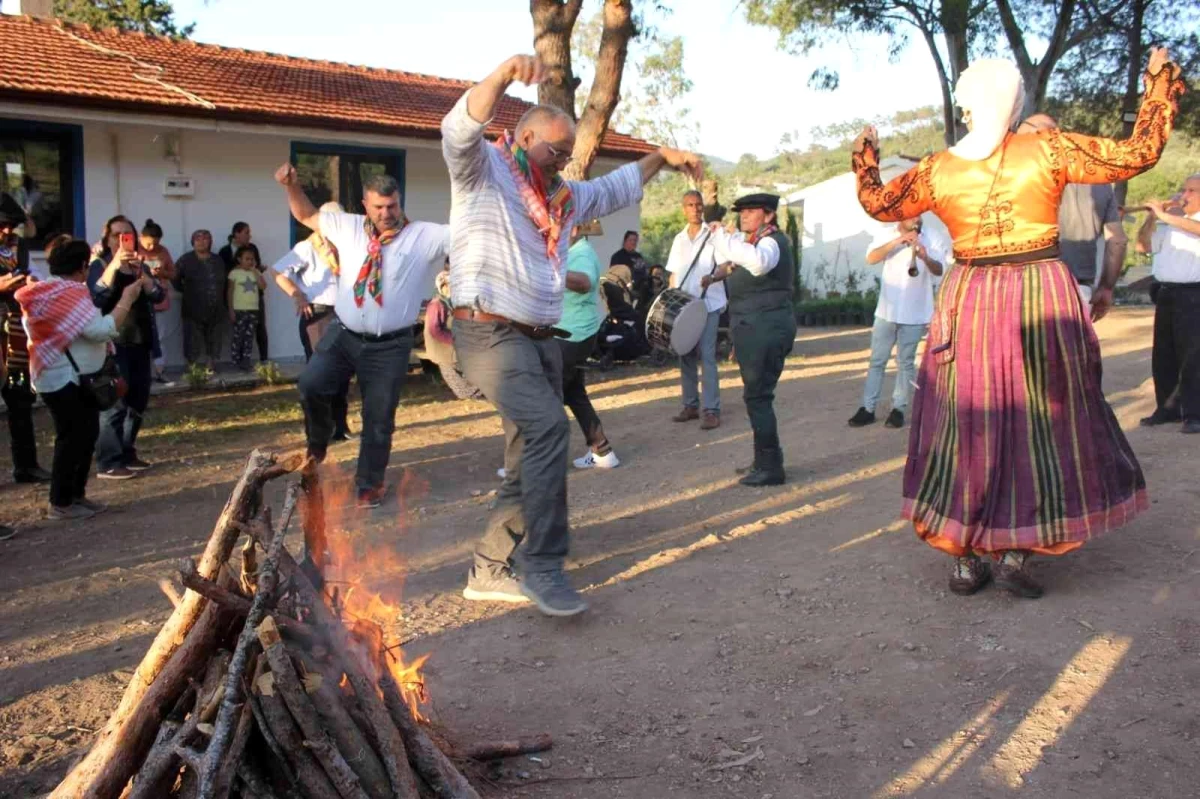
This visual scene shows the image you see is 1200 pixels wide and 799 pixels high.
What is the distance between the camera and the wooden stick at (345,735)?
8.71ft

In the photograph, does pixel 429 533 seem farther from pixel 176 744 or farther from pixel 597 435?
pixel 176 744

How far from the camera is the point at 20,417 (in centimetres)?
750

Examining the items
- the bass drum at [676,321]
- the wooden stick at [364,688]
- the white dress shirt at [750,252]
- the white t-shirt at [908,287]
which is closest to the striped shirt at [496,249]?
the wooden stick at [364,688]

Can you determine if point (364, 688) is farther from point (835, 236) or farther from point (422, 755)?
point (835, 236)

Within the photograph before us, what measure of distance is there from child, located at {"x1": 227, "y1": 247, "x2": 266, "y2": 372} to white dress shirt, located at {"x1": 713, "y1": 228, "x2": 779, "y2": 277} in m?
8.28

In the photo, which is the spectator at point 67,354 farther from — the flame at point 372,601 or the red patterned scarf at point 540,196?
the red patterned scarf at point 540,196

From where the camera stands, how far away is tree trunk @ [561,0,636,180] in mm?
13188

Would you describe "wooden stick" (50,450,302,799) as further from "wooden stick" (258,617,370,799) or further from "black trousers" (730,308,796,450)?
"black trousers" (730,308,796,450)

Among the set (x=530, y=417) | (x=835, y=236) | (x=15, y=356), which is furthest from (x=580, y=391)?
(x=835, y=236)

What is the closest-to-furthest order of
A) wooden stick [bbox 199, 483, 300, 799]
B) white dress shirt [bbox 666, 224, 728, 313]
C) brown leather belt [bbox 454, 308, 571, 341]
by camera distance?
wooden stick [bbox 199, 483, 300, 799], brown leather belt [bbox 454, 308, 571, 341], white dress shirt [bbox 666, 224, 728, 313]

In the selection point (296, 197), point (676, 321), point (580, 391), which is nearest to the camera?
point (296, 197)

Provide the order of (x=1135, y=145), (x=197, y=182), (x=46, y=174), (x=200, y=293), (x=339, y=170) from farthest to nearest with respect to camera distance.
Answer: (x=339, y=170), (x=197, y=182), (x=200, y=293), (x=46, y=174), (x=1135, y=145)

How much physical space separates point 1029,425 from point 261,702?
137 inches

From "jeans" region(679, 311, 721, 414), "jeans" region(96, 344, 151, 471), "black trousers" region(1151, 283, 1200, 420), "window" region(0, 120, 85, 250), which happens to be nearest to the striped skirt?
"black trousers" region(1151, 283, 1200, 420)
